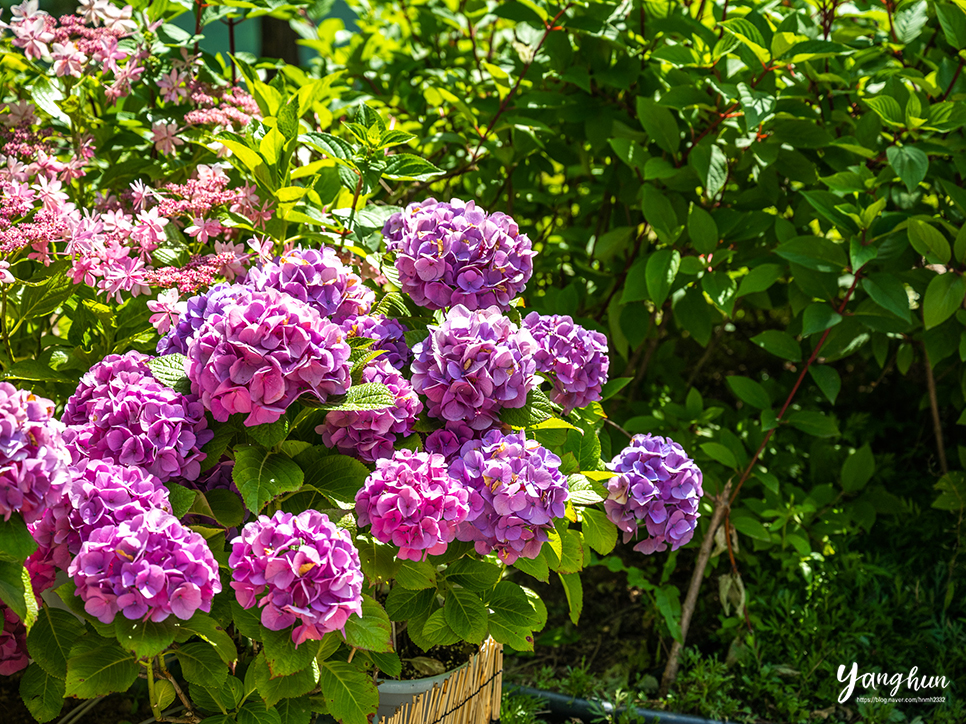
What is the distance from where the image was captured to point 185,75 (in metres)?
1.92

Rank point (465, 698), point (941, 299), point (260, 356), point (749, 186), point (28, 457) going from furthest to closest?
1. point (749, 186)
2. point (941, 299)
3. point (465, 698)
4. point (260, 356)
5. point (28, 457)

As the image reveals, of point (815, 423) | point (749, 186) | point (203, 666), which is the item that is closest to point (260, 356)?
point (203, 666)

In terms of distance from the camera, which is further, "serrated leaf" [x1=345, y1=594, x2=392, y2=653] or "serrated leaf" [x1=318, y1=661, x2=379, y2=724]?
"serrated leaf" [x1=318, y1=661, x2=379, y2=724]

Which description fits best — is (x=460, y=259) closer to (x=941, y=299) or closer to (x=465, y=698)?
(x=465, y=698)

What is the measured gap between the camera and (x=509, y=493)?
112 cm

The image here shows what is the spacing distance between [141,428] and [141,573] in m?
0.24

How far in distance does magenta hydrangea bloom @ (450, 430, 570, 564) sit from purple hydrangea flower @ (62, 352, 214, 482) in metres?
0.39

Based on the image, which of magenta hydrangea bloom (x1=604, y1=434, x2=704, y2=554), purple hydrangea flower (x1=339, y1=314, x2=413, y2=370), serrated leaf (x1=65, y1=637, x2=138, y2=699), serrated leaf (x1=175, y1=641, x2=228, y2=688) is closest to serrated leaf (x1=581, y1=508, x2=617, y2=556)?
magenta hydrangea bloom (x1=604, y1=434, x2=704, y2=554)

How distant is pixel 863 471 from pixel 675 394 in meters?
0.64

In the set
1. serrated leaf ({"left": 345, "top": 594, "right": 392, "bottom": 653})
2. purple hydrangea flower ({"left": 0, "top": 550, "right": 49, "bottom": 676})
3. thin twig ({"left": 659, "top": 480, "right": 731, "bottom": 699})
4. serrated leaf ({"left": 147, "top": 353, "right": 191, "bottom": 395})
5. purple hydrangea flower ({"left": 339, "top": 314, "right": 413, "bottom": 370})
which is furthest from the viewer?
thin twig ({"left": 659, "top": 480, "right": 731, "bottom": 699})

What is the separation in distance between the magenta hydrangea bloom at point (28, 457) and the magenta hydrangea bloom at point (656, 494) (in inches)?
33.3

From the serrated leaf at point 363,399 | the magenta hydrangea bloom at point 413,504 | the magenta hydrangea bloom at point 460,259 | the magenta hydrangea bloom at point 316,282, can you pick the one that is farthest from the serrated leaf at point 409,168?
the magenta hydrangea bloom at point 413,504

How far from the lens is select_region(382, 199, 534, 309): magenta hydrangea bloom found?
1.35 m

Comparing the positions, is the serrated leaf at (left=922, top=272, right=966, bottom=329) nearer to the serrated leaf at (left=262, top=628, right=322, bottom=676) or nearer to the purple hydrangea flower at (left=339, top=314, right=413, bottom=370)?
the purple hydrangea flower at (left=339, top=314, right=413, bottom=370)
